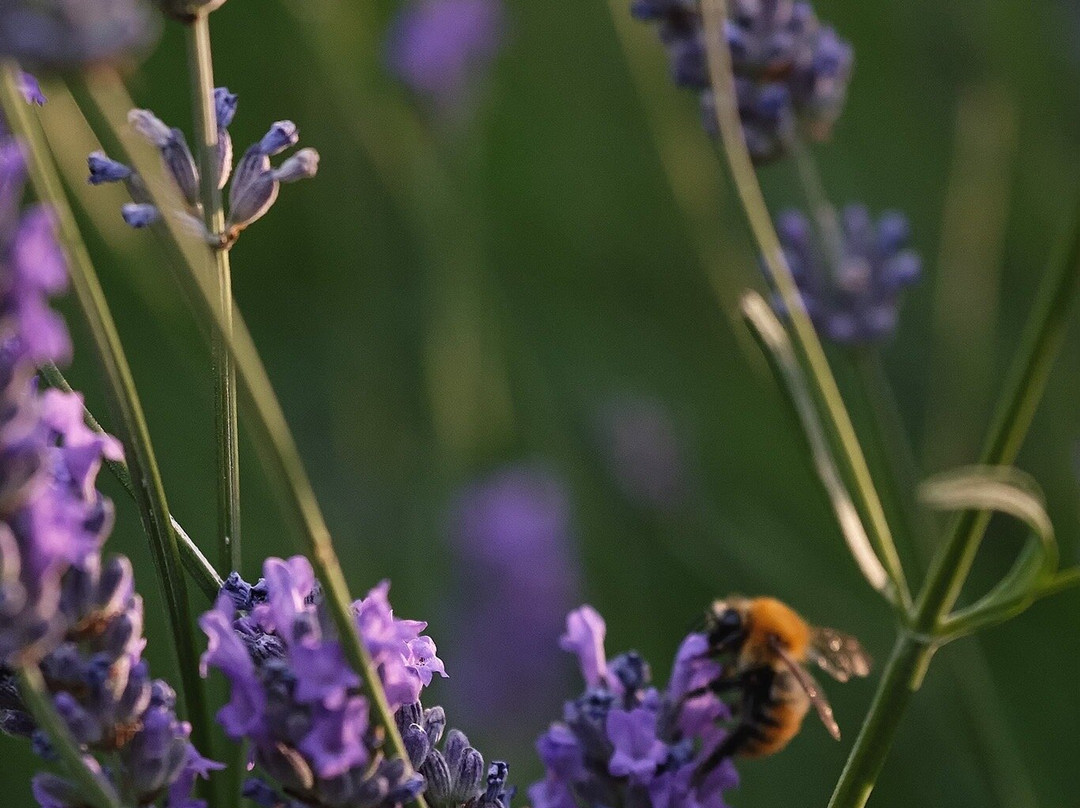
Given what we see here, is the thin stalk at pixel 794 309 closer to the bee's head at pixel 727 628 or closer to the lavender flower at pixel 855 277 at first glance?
the bee's head at pixel 727 628

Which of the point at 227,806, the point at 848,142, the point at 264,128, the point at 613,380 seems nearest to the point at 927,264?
the point at 848,142

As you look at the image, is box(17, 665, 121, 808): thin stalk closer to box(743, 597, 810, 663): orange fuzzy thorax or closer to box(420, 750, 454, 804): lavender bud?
box(420, 750, 454, 804): lavender bud

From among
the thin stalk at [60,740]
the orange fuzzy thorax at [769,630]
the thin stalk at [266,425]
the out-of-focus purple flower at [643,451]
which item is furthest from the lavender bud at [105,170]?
the out-of-focus purple flower at [643,451]

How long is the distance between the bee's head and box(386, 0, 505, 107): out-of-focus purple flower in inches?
90.1

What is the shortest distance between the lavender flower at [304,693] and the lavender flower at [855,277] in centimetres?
130

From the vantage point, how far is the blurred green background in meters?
3.27

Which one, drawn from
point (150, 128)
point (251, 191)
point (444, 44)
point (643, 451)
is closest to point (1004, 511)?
point (251, 191)

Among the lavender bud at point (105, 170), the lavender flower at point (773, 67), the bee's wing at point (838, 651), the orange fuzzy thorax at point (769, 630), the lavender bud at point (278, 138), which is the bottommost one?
the bee's wing at point (838, 651)

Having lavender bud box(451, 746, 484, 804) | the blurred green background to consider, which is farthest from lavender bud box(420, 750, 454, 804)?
the blurred green background

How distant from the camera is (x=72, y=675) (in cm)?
110

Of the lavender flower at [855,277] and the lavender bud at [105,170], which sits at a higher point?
the lavender bud at [105,170]

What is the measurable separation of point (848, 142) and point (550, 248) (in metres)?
1.21

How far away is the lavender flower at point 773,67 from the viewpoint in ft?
6.38

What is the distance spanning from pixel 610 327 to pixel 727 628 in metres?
2.67
